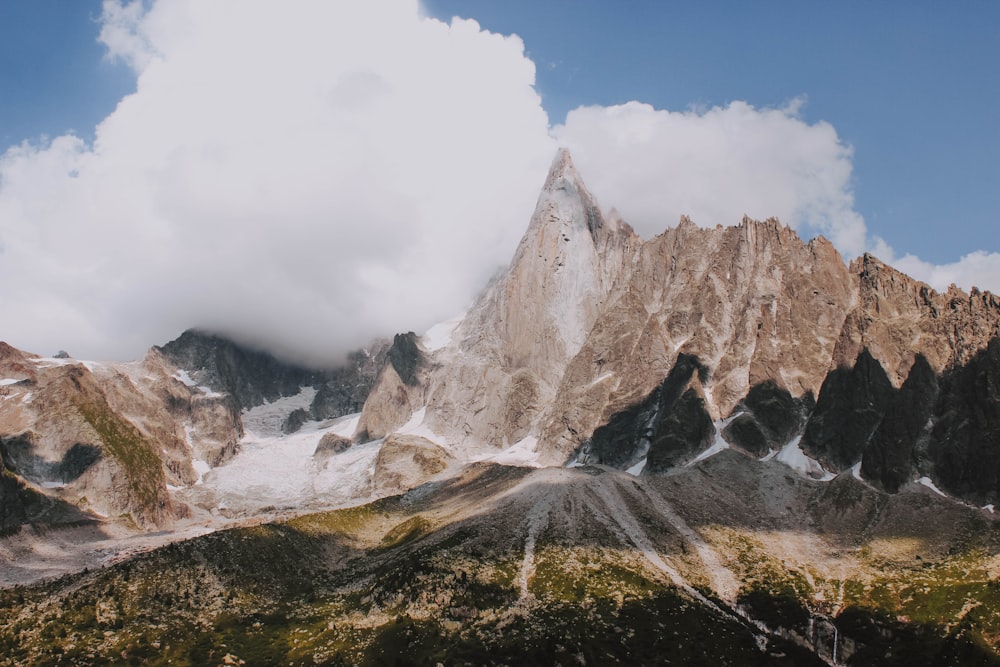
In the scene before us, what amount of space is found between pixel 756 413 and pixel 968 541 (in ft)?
249

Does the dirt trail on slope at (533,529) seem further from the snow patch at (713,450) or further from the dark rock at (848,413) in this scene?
the dark rock at (848,413)

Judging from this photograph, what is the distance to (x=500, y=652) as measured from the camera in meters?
78.2

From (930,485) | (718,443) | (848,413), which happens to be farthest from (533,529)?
(848,413)

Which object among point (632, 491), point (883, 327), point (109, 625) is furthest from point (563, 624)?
point (883, 327)

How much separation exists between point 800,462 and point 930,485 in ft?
100

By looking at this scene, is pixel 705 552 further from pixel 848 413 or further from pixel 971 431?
pixel 848 413

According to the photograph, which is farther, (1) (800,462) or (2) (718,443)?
(2) (718,443)

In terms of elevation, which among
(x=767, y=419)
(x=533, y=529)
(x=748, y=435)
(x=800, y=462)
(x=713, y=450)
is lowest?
A: (x=533, y=529)

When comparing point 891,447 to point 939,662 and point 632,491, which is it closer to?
point 632,491

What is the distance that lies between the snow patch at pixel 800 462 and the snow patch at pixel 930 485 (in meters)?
19.5

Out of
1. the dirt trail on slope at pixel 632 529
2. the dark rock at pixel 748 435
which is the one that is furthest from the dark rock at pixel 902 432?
the dirt trail on slope at pixel 632 529

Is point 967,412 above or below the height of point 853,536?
above

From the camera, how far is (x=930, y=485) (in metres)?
141

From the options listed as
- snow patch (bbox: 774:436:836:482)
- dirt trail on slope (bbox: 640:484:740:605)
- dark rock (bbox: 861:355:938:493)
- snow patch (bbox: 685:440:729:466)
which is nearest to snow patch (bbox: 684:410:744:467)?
snow patch (bbox: 685:440:729:466)
